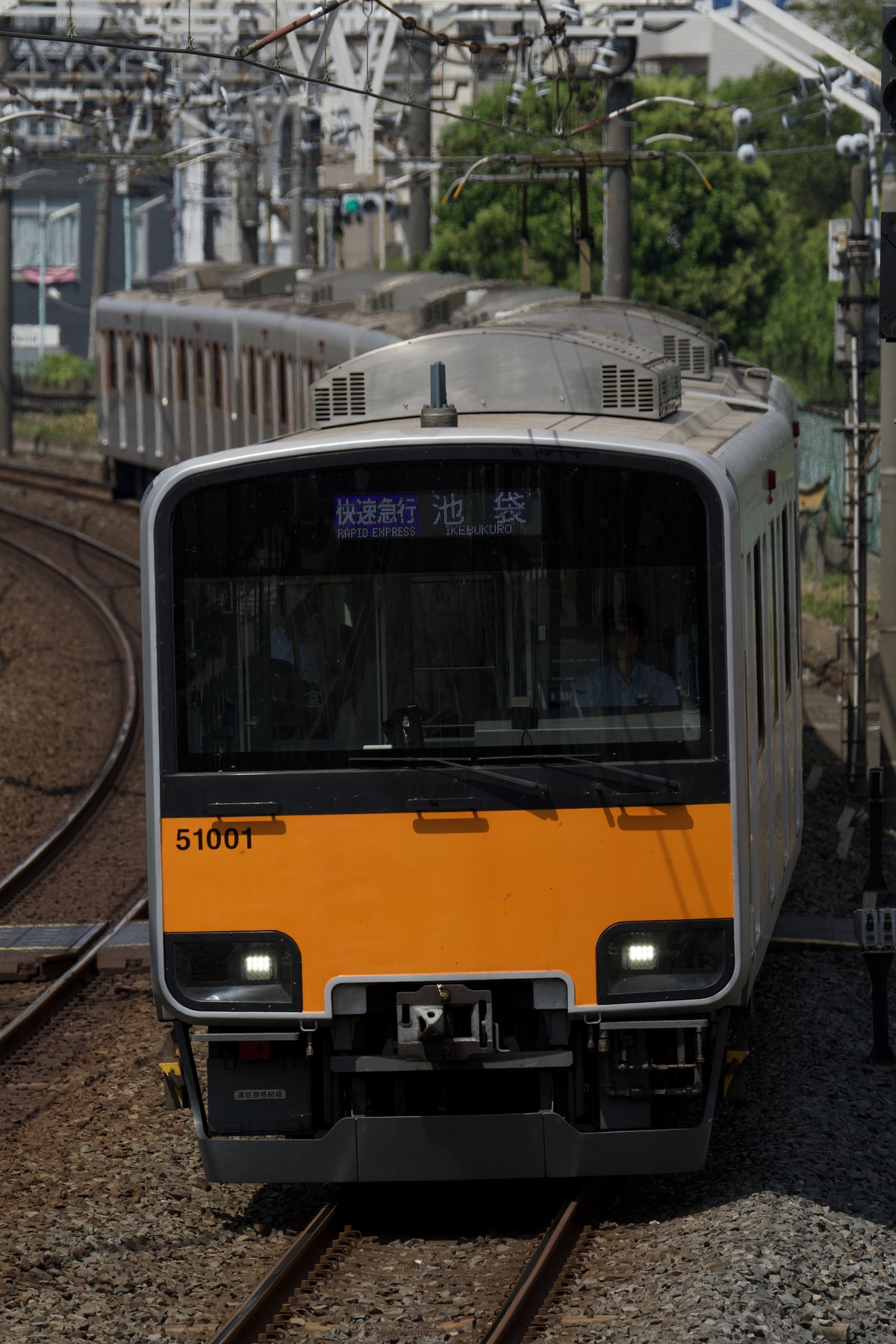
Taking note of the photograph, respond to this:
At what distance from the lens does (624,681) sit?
6.31 metres

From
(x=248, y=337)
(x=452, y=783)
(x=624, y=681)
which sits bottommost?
(x=452, y=783)

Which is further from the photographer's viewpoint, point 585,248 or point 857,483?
point 857,483

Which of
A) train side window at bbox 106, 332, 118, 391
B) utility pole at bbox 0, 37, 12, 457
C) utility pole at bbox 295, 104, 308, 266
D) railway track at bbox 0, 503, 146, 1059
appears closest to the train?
railway track at bbox 0, 503, 146, 1059

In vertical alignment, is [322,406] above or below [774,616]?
above

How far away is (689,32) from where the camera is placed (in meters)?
89.2

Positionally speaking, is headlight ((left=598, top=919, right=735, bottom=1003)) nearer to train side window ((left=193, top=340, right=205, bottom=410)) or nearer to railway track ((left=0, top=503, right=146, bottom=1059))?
railway track ((left=0, top=503, right=146, bottom=1059))

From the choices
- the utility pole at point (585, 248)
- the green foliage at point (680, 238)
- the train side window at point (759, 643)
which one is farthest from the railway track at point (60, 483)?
the train side window at point (759, 643)

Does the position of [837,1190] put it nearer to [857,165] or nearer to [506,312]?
[506,312]

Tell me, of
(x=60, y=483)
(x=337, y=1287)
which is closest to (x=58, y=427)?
(x=60, y=483)

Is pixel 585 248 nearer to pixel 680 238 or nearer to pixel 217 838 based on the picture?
pixel 217 838

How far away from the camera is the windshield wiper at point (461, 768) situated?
625cm

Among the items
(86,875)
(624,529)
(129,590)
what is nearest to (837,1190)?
(624,529)

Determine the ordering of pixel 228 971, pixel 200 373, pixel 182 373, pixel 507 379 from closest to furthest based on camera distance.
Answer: pixel 228 971 < pixel 507 379 < pixel 200 373 < pixel 182 373

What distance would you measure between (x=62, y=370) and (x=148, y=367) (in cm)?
2997
